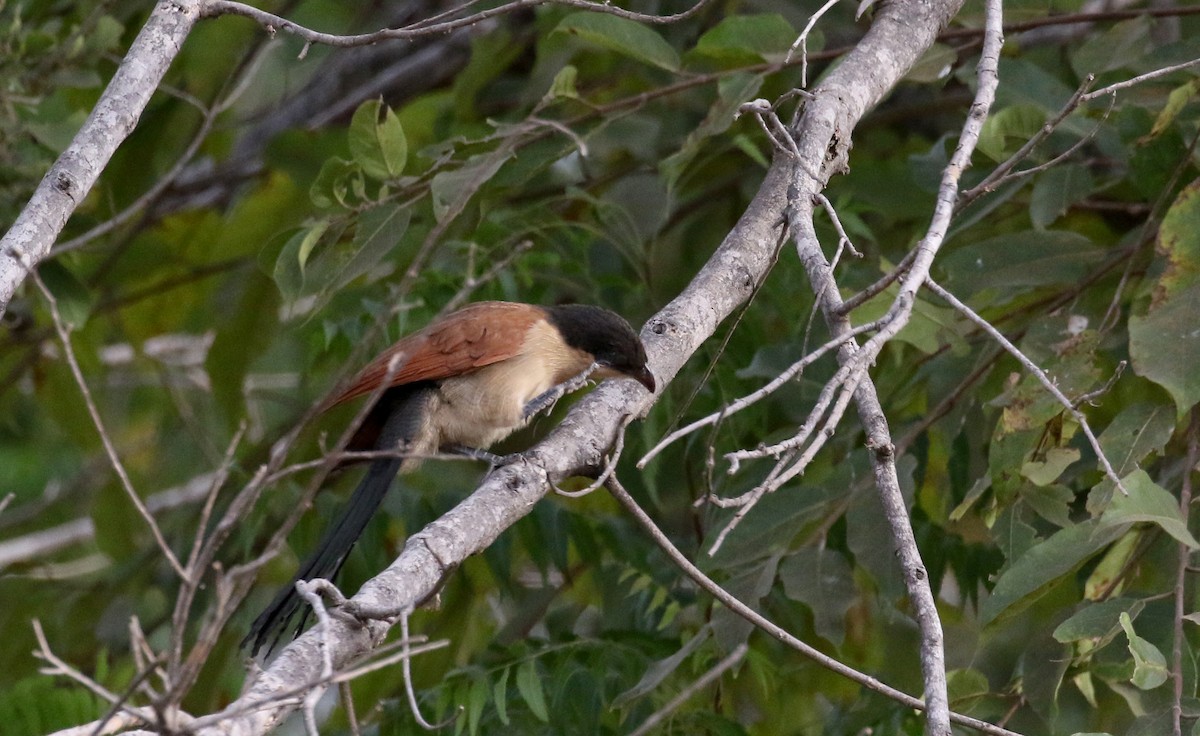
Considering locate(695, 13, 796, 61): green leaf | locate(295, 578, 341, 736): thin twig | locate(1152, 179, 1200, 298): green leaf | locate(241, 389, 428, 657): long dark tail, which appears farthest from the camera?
locate(695, 13, 796, 61): green leaf

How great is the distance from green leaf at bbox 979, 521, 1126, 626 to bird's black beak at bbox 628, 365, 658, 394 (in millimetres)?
865

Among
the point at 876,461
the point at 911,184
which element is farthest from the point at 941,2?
the point at 876,461

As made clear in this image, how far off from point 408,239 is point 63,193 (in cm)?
193

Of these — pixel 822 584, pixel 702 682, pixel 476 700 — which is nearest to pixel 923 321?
pixel 822 584

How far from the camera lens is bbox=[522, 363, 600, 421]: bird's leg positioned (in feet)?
11.1

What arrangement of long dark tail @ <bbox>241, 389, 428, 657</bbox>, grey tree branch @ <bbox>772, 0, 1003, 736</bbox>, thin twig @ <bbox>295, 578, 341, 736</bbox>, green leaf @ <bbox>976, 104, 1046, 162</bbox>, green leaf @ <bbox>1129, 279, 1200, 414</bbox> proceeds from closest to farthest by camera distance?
thin twig @ <bbox>295, 578, 341, 736</bbox> → grey tree branch @ <bbox>772, 0, 1003, 736</bbox> → green leaf @ <bbox>1129, 279, 1200, 414</bbox> → long dark tail @ <bbox>241, 389, 428, 657</bbox> → green leaf @ <bbox>976, 104, 1046, 162</bbox>

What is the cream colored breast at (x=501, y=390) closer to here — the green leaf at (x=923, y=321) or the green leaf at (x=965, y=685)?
the green leaf at (x=923, y=321)

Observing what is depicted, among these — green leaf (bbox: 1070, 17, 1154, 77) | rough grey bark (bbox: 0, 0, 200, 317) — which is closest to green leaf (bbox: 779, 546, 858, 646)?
green leaf (bbox: 1070, 17, 1154, 77)

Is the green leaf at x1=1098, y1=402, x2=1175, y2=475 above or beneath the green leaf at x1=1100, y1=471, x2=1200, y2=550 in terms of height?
beneath

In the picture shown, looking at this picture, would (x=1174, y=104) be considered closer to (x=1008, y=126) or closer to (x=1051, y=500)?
(x=1008, y=126)

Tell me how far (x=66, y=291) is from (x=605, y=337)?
1.78 m

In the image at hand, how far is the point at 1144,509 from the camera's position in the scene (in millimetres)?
2266

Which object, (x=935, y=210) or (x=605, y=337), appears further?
(x=605, y=337)

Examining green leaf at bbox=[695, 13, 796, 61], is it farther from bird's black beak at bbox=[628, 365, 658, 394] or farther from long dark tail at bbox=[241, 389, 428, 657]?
long dark tail at bbox=[241, 389, 428, 657]
